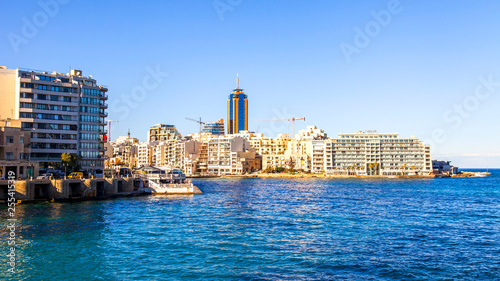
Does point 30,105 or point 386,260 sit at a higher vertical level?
point 30,105

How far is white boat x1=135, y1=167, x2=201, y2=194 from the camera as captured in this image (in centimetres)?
8670

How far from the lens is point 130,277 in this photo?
27188mm

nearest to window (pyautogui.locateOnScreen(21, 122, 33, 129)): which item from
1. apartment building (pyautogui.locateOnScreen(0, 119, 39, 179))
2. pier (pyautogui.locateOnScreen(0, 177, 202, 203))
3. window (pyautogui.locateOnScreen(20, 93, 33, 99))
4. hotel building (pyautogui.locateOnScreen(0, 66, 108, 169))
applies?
hotel building (pyautogui.locateOnScreen(0, 66, 108, 169))

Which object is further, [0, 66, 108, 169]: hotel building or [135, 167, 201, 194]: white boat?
[0, 66, 108, 169]: hotel building

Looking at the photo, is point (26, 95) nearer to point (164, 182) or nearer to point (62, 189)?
point (164, 182)

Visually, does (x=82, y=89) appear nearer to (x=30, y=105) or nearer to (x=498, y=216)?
(x=30, y=105)

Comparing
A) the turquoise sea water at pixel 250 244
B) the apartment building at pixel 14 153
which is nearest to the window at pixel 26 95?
the apartment building at pixel 14 153

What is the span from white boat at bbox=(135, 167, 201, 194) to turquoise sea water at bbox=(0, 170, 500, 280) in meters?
25.1

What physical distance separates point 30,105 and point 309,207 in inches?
2578

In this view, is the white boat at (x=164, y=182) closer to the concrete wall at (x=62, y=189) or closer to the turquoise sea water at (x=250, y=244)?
the concrete wall at (x=62, y=189)

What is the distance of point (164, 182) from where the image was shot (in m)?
94.4

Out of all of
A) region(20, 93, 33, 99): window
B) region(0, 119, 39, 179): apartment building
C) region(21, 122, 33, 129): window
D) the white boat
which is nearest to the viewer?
region(0, 119, 39, 179): apartment building

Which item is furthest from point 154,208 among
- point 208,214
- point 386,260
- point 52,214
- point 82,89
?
point 82,89

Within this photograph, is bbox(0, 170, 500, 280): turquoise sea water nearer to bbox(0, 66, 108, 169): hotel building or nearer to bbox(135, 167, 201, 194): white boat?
bbox(135, 167, 201, 194): white boat
